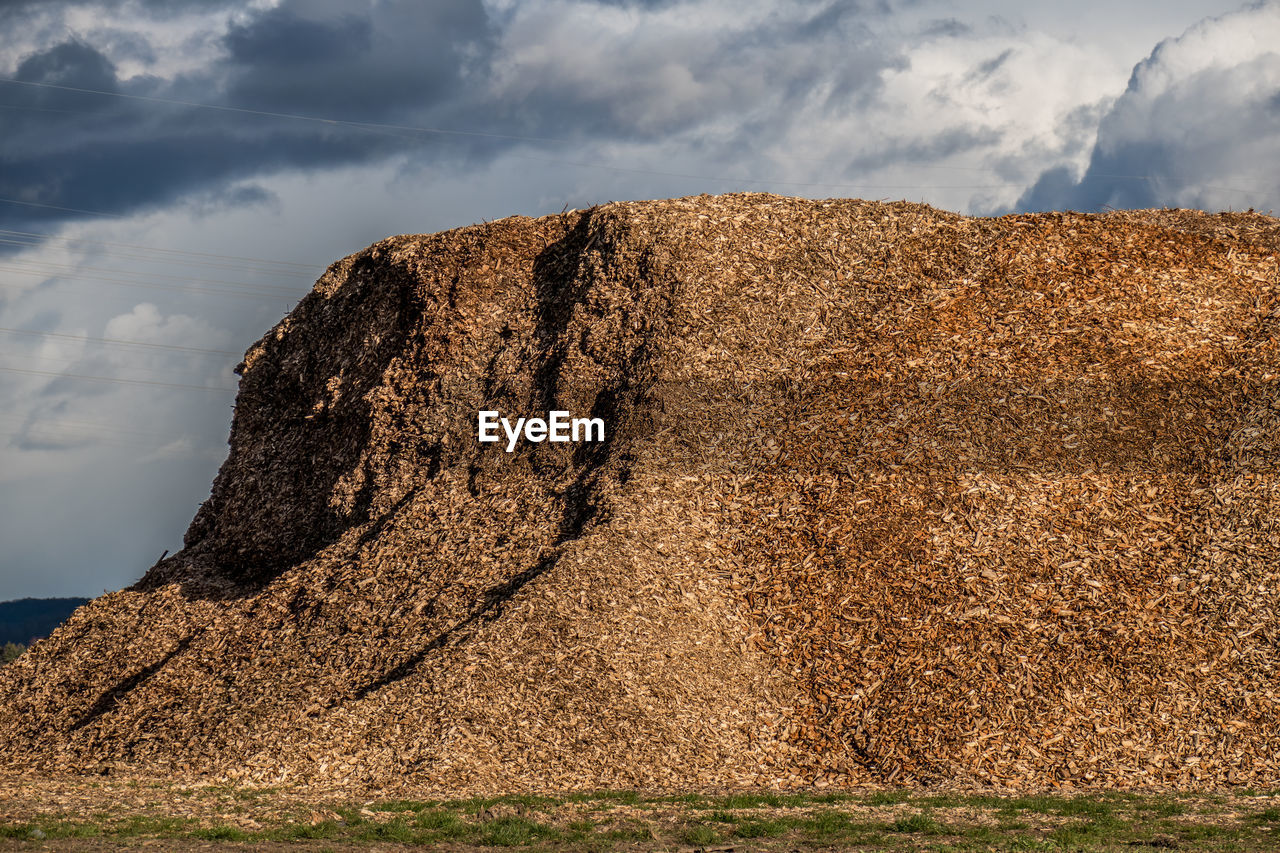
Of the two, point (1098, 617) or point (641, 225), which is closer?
point (1098, 617)

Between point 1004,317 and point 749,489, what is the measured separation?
454cm

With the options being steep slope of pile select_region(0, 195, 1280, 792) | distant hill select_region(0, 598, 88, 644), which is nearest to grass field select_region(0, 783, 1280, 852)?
steep slope of pile select_region(0, 195, 1280, 792)

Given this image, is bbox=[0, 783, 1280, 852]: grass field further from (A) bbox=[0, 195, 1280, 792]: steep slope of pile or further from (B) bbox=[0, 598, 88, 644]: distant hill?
A: (B) bbox=[0, 598, 88, 644]: distant hill

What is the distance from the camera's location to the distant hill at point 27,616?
142 meters

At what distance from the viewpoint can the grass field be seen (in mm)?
8766

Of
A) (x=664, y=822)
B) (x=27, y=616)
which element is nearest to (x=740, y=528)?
(x=664, y=822)

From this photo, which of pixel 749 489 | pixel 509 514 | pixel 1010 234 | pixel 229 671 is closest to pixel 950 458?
pixel 749 489

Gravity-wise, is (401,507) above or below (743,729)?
above

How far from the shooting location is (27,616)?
154 metres

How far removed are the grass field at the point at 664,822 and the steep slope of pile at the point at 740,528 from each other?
2.91 feet

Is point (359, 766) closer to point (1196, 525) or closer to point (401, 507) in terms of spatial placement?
point (401, 507)

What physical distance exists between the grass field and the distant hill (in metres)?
143

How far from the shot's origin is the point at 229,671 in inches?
562

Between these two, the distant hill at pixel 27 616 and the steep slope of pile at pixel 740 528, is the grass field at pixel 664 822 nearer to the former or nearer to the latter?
the steep slope of pile at pixel 740 528
